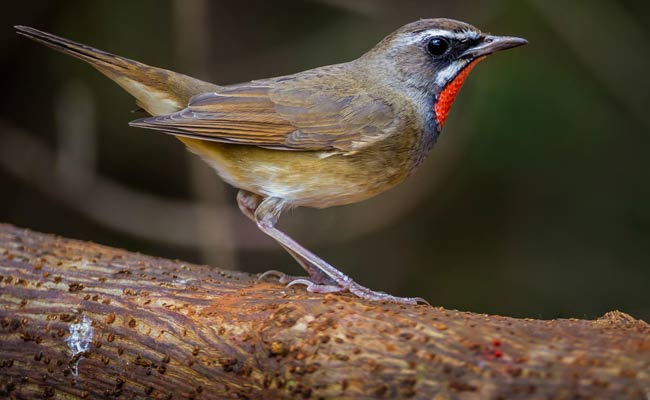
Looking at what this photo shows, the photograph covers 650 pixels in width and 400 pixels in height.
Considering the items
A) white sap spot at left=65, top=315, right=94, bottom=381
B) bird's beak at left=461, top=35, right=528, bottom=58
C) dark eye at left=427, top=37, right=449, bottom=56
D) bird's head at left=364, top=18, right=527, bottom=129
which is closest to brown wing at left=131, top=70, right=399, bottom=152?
bird's head at left=364, top=18, right=527, bottom=129

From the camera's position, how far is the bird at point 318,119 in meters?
4.55

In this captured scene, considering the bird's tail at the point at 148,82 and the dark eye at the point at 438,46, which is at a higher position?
the dark eye at the point at 438,46

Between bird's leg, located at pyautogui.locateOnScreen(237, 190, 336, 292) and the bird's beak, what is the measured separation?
1465 mm

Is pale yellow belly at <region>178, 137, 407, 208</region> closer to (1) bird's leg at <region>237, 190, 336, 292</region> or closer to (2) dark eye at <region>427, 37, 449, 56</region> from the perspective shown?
(1) bird's leg at <region>237, 190, 336, 292</region>

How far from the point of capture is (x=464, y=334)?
316 centimetres

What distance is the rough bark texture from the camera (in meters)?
3.00

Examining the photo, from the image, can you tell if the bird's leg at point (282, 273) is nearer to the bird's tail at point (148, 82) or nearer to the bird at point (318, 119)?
the bird at point (318, 119)

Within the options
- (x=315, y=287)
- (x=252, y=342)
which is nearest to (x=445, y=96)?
(x=315, y=287)

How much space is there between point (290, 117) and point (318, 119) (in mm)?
155

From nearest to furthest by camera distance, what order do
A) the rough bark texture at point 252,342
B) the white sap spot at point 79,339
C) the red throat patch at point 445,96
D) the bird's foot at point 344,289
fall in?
the rough bark texture at point 252,342, the white sap spot at point 79,339, the bird's foot at point 344,289, the red throat patch at point 445,96

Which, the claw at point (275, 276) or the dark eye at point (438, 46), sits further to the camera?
the dark eye at point (438, 46)

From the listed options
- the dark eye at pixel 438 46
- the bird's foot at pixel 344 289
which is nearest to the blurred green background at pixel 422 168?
the dark eye at pixel 438 46

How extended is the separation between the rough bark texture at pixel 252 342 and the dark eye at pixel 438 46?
167 centimetres

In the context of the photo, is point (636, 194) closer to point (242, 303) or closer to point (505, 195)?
point (505, 195)
